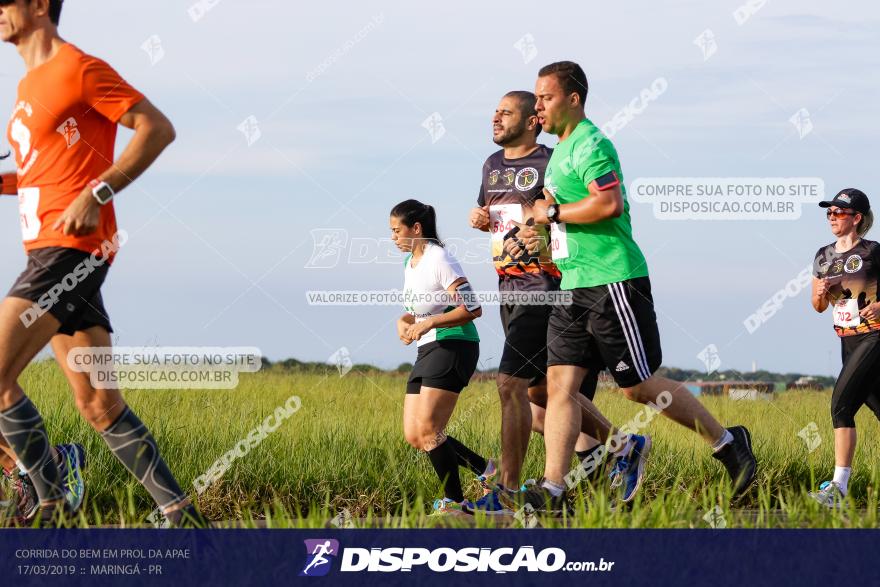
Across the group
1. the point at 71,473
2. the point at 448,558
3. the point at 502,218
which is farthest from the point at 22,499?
the point at 502,218

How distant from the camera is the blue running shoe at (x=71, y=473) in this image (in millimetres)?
5957

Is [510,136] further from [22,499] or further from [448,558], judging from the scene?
[22,499]

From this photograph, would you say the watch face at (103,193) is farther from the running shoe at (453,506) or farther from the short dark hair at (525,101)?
the short dark hair at (525,101)

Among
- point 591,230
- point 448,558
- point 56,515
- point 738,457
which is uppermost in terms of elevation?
point 591,230

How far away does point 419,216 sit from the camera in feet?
23.1

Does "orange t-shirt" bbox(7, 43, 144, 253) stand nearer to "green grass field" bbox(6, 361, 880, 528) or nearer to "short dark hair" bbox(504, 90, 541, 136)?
"green grass field" bbox(6, 361, 880, 528)

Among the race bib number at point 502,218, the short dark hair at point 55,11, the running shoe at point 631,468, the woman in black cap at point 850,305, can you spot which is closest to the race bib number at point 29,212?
the short dark hair at point 55,11

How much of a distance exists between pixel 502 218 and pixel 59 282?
9.29 ft

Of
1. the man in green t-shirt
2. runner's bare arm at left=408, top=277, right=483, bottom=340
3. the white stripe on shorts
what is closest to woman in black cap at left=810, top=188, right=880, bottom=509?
the man in green t-shirt

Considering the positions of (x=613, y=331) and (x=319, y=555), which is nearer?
(x=319, y=555)

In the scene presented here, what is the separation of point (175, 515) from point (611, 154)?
293cm

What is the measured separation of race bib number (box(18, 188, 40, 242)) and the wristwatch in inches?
14.2

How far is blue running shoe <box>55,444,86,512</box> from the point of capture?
19.5 feet

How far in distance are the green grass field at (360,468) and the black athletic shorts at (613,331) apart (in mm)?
731
